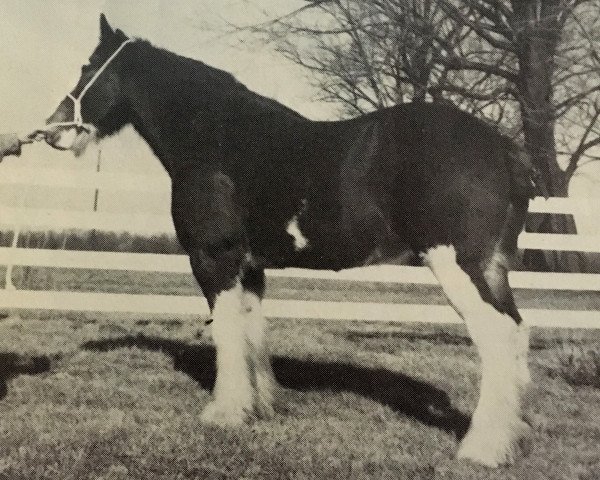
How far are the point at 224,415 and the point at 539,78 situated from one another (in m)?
1.67

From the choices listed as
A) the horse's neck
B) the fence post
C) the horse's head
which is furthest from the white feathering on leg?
Result: the fence post

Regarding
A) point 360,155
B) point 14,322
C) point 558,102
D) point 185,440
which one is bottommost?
point 185,440

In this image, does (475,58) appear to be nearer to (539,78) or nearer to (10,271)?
(539,78)

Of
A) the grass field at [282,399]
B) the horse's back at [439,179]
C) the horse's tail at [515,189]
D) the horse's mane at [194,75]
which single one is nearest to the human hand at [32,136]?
the horse's mane at [194,75]

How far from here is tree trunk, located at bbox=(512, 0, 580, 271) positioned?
2.19m

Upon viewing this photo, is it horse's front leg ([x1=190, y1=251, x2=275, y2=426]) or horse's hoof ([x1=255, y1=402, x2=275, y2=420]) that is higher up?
horse's front leg ([x1=190, y1=251, x2=275, y2=426])

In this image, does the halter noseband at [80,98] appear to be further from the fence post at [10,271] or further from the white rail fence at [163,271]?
the fence post at [10,271]

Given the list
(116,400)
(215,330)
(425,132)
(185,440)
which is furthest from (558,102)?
(116,400)

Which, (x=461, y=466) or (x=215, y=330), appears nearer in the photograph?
(x=461, y=466)

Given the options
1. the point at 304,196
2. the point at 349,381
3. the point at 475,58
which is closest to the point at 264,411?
the point at 349,381

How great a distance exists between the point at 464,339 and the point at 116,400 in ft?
4.24

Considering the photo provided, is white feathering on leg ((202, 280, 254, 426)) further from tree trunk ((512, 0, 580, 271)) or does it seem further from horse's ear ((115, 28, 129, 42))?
tree trunk ((512, 0, 580, 271))

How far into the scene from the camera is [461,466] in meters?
1.62

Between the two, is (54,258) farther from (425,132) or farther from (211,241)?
(425,132)
